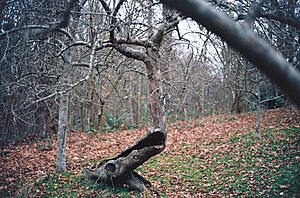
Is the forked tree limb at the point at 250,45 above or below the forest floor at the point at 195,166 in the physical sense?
above

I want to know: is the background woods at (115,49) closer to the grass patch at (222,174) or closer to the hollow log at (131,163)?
the hollow log at (131,163)

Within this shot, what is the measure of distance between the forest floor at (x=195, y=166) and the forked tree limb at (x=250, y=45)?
219 inches

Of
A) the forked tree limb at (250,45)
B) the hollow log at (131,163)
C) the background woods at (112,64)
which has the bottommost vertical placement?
the hollow log at (131,163)

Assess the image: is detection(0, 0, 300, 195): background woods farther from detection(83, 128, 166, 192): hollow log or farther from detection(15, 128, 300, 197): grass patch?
detection(15, 128, 300, 197): grass patch

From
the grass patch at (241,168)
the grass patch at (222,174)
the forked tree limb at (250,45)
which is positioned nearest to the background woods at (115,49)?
the forked tree limb at (250,45)

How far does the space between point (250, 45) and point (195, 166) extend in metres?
8.31

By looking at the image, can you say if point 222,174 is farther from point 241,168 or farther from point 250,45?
point 250,45

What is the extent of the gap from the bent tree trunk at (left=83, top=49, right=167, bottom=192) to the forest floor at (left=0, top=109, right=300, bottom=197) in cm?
23

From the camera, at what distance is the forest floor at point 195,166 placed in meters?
6.68

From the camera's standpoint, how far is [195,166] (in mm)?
9078

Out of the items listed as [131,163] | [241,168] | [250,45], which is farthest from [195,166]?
[250,45]

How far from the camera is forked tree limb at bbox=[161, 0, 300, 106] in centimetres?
107

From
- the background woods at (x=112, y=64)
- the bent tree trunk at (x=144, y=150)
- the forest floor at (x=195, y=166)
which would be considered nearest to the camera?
the background woods at (x=112, y=64)

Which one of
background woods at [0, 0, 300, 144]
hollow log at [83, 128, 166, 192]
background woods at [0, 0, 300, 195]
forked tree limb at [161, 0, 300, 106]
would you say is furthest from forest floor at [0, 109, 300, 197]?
forked tree limb at [161, 0, 300, 106]
